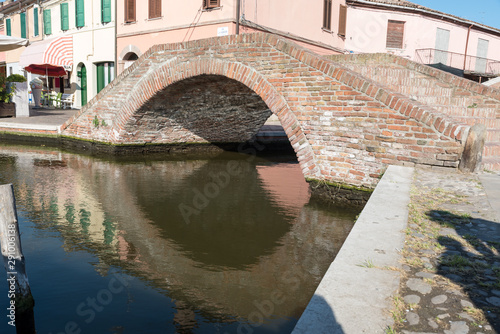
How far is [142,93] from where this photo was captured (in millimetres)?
9539

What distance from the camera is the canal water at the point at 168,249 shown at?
10.7ft

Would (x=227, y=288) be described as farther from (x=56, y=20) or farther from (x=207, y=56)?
(x=56, y=20)

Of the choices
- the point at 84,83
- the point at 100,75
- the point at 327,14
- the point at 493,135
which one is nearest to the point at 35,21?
Answer: the point at 84,83

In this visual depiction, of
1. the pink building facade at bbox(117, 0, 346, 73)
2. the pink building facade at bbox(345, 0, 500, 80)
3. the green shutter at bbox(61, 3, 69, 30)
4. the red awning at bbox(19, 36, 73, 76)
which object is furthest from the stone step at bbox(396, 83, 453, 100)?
the green shutter at bbox(61, 3, 69, 30)

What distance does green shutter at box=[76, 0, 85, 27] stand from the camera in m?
18.8

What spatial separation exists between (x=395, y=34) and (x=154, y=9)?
12.2 metres

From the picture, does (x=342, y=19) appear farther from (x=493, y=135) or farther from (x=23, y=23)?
(x=23, y=23)

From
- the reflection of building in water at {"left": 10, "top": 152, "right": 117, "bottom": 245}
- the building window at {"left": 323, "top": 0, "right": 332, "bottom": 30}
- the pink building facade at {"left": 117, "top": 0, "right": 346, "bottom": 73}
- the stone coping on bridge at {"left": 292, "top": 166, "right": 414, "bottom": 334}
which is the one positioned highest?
the building window at {"left": 323, "top": 0, "right": 332, "bottom": 30}

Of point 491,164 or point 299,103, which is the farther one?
point 299,103

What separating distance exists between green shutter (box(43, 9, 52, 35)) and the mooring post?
21.7 meters

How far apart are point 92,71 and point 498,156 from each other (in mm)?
17620

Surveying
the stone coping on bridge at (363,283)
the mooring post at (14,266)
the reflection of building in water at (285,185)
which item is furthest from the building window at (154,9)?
the stone coping on bridge at (363,283)

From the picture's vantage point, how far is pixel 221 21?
1350 cm

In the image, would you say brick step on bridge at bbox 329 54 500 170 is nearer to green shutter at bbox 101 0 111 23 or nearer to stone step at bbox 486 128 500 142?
A: stone step at bbox 486 128 500 142
